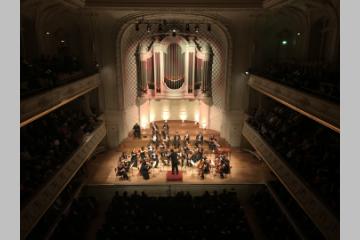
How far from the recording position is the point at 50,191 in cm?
760

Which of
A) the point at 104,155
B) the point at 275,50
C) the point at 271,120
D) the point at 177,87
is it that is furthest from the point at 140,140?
the point at 275,50

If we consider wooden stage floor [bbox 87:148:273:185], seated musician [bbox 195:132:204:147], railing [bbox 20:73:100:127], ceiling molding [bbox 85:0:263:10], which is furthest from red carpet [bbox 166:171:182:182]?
ceiling molding [bbox 85:0:263:10]

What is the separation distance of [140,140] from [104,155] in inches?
81.0

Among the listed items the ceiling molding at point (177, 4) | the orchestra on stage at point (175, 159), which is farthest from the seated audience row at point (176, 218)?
the ceiling molding at point (177, 4)

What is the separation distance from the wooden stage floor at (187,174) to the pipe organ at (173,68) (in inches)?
155

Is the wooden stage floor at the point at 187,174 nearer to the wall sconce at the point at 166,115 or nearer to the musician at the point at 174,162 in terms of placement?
the musician at the point at 174,162

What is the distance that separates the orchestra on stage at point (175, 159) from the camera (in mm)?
11836

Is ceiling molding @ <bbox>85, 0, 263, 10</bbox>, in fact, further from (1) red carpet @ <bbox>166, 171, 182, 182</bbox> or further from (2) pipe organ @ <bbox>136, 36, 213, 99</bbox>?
(1) red carpet @ <bbox>166, 171, 182, 182</bbox>

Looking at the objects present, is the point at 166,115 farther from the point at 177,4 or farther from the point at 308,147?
the point at 308,147

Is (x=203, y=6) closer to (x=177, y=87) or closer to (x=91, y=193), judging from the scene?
(x=177, y=87)

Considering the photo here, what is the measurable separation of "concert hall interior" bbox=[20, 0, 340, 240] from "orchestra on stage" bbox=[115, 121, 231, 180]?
67 mm

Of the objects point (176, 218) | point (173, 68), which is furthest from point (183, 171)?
point (173, 68)

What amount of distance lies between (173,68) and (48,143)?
782cm

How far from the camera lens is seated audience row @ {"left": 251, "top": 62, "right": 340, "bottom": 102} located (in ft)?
23.0
